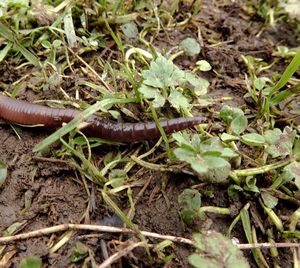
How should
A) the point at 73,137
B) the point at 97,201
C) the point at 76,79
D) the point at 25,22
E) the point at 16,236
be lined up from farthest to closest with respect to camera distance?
the point at 25,22, the point at 76,79, the point at 73,137, the point at 97,201, the point at 16,236

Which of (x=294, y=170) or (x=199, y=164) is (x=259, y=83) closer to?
(x=294, y=170)

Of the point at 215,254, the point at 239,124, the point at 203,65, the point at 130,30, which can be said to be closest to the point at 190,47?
the point at 203,65

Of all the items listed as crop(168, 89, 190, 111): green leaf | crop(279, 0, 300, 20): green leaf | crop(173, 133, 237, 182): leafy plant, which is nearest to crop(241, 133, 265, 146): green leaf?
crop(173, 133, 237, 182): leafy plant

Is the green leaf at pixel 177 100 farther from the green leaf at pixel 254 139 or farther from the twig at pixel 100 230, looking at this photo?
the twig at pixel 100 230

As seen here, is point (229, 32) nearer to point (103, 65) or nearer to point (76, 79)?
point (103, 65)

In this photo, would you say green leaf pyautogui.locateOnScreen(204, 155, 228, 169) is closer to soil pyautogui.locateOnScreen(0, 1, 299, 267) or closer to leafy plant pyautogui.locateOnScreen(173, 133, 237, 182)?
leafy plant pyautogui.locateOnScreen(173, 133, 237, 182)

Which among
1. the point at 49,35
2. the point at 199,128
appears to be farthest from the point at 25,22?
the point at 199,128
